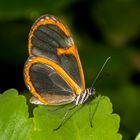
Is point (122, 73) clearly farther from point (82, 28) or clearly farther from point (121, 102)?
point (82, 28)

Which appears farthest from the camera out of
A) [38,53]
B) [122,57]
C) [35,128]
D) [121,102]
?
[122,57]

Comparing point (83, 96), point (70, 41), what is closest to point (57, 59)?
point (70, 41)

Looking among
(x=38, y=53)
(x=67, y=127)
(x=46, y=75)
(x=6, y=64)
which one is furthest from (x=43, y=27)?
(x=6, y=64)

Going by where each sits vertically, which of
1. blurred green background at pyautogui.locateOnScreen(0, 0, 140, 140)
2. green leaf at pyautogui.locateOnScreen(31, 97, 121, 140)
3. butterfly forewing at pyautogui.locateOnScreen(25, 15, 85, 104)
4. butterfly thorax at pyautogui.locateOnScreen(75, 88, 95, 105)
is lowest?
blurred green background at pyautogui.locateOnScreen(0, 0, 140, 140)

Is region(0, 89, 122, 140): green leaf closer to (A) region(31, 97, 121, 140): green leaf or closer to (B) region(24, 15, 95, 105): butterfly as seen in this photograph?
(A) region(31, 97, 121, 140): green leaf

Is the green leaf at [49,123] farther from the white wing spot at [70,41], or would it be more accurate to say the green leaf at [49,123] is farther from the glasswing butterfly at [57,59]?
the white wing spot at [70,41]

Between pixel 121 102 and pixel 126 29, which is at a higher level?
pixel 126 29

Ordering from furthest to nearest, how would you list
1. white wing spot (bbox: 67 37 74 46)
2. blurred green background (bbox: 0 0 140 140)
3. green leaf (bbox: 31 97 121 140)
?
blurred green background (bbox: 0 0 140 140) < white wing spot (bbox: 67 37 74 46) < green leaf (bbox: 31 97 121 140)

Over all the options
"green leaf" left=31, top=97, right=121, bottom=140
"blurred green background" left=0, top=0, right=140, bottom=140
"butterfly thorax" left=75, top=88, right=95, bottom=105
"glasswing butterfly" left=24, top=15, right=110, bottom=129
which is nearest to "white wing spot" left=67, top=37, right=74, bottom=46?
"glasswing butterfly" left=24, top=15, right=110, bottom=129
